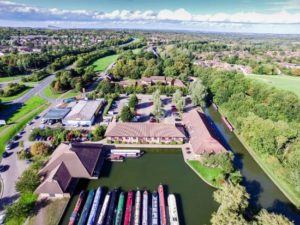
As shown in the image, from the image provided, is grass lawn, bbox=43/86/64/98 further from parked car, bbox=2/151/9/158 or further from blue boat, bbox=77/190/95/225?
blue boat, bbox=77/190/95/225

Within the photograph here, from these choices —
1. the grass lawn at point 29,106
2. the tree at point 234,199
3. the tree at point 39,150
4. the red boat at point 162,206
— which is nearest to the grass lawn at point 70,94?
the grass lawn at point 29,106

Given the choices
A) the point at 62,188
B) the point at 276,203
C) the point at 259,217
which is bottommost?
the point at 276,203


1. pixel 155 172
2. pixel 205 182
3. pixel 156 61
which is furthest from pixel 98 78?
pixel 205 182

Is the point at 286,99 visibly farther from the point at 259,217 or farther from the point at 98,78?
the point at 98,78

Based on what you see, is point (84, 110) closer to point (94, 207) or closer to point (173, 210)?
Answer: point (94, 207)

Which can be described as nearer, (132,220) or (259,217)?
(259,217)

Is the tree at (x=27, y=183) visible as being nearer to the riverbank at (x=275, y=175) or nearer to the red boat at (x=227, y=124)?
the riverbank at (x=275, y=175)
